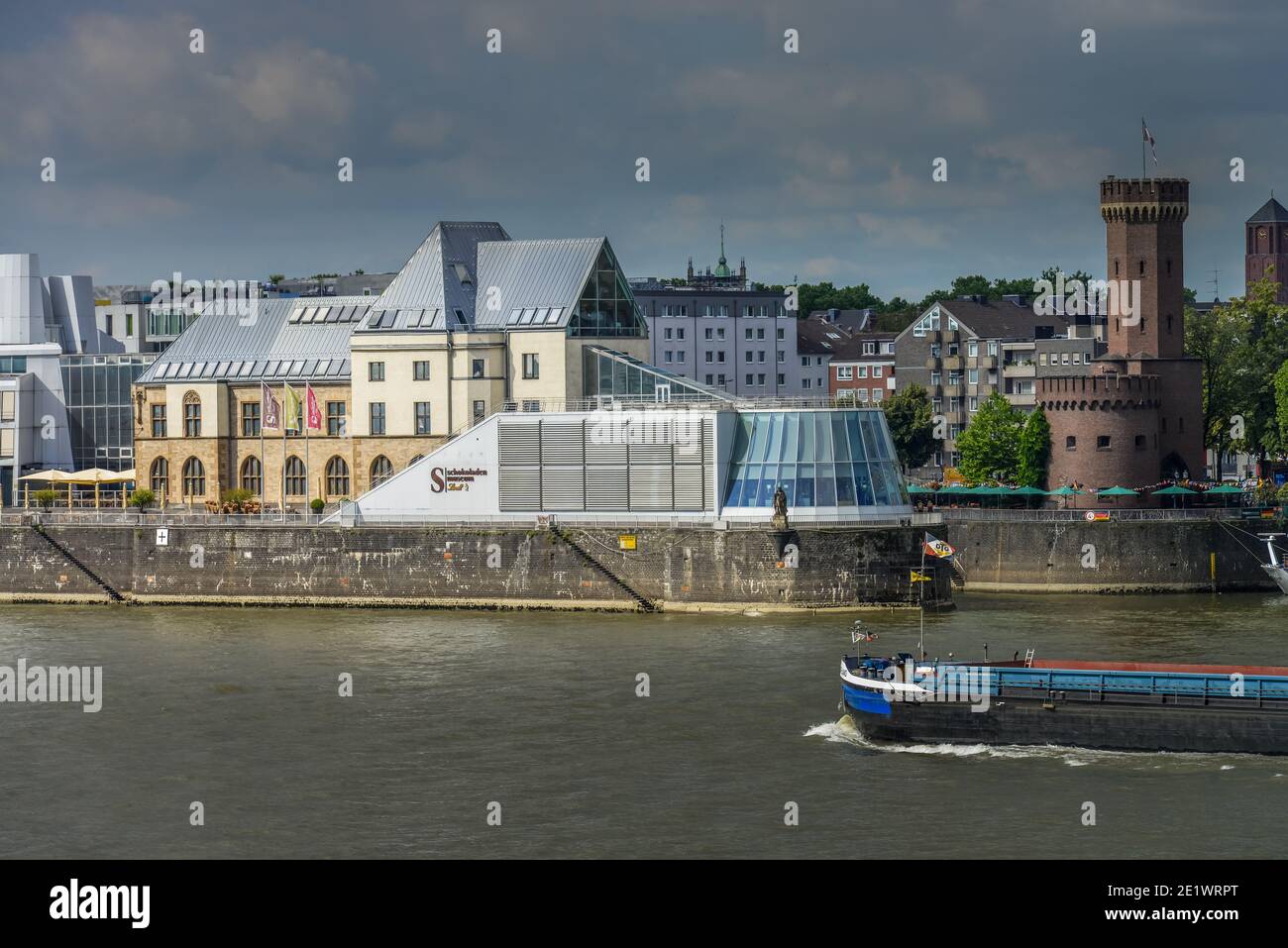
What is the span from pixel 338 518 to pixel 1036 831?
57.6 metres

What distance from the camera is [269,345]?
118m

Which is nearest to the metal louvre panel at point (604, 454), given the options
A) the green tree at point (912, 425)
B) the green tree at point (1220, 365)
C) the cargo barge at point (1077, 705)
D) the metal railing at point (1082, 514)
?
the metal railing at point (1082, 514)

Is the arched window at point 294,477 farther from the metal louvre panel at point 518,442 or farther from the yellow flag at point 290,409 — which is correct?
the metal louvre panel at point 518,442

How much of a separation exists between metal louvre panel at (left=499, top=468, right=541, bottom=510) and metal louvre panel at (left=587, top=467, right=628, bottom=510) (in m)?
2.74

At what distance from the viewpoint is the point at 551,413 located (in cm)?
9769

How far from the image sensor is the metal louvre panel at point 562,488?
317 ft

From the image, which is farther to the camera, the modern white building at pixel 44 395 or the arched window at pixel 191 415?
the modern white building at pixel 44 395

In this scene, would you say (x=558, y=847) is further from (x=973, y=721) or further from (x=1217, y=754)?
(x=1217, y=754)

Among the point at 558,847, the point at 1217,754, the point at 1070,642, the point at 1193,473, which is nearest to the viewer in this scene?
the point at 558,847

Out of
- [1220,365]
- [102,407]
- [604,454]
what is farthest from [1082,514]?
[102,407]

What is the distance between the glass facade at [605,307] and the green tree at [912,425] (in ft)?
166

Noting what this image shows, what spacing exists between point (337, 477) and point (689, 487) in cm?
2633
